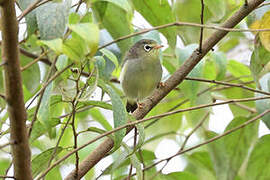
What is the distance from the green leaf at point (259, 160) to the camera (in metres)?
2.43

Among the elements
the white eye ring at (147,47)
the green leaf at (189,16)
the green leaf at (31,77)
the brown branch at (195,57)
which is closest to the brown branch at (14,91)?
the brown branch at (195,57)

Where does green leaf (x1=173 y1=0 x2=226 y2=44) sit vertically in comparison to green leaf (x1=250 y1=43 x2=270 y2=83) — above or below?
above

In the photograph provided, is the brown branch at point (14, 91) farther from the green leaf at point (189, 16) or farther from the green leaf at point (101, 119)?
the green leaf at point (189, 16)

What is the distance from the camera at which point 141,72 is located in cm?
339

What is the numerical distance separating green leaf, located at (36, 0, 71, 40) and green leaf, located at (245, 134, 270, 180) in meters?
1.50

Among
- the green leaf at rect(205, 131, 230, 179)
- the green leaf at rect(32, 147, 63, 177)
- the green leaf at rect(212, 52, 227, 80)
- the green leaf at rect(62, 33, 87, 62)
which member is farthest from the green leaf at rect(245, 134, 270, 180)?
the green leaf at rect(62, 33, 87, 62)

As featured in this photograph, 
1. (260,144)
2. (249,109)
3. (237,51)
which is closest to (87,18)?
(260,144)

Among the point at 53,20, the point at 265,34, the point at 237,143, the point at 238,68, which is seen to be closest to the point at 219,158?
the point at 237,143

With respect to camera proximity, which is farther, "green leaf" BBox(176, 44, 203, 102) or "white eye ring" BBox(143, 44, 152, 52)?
"white eye ring" BBox(143, 44, 152, 52)

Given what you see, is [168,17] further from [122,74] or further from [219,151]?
[122,74]

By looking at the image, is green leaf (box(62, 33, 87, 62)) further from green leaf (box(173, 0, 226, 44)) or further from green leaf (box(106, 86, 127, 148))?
green leaf (box(173, 0, 226, 44))

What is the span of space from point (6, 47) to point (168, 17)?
3.09ft

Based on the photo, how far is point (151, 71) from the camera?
3336 millimetres

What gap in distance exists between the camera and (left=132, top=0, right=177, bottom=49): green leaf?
192 centimetres
